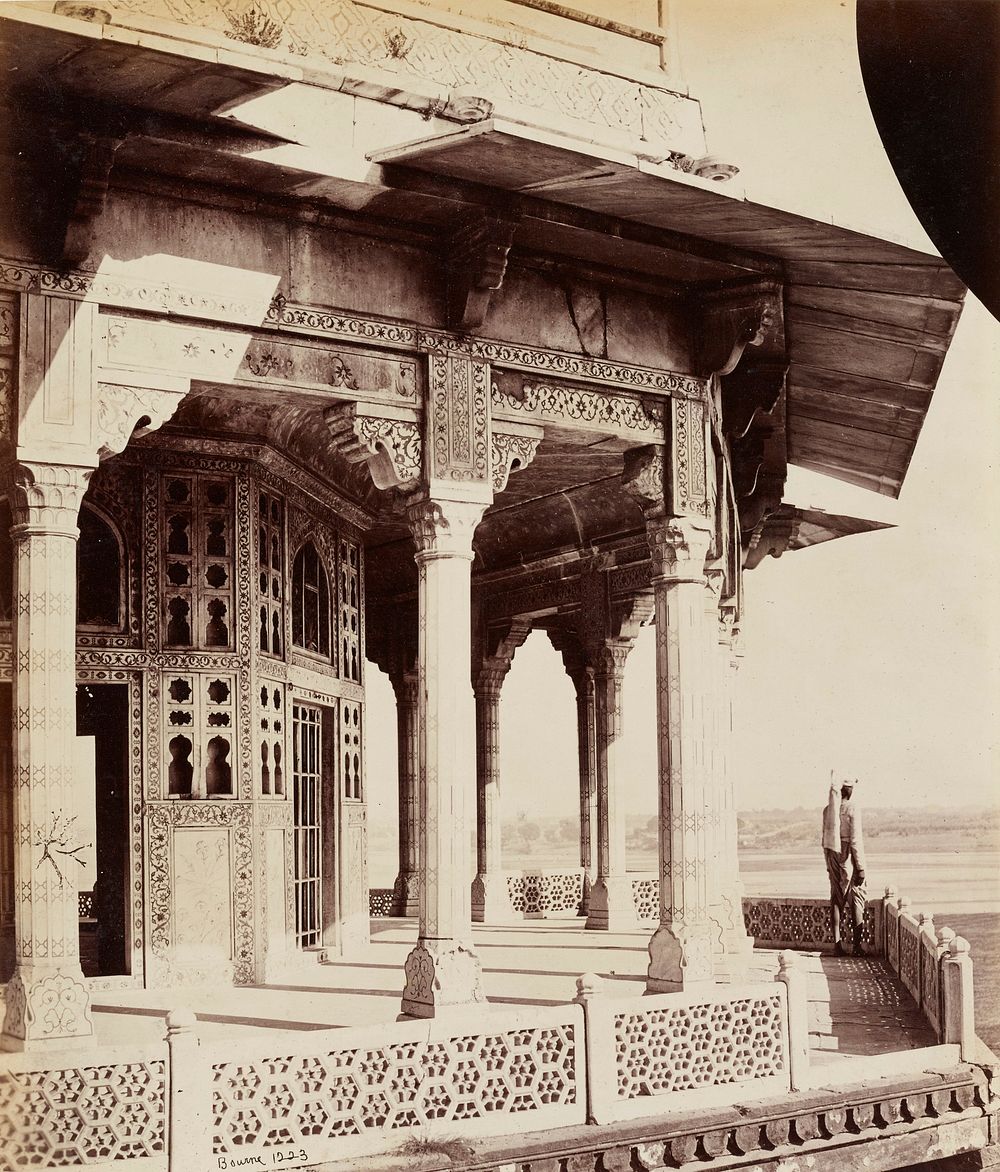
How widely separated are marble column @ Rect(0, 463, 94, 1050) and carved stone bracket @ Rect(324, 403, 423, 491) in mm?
1585

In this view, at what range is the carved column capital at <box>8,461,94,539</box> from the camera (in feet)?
21.0

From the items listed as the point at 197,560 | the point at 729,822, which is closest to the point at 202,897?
the point at 197,560

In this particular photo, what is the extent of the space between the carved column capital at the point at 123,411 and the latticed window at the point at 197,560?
2539 millimetres

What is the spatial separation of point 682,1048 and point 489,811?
856 centimetres

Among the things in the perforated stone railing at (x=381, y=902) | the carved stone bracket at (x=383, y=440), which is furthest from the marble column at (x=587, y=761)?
the carved stone bracket at (x=383, y=440)

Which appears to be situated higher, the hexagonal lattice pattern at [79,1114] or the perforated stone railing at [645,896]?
the hexagonal lattice pattern at [79,1114]

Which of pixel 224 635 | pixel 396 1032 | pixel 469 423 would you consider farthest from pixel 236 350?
pixel 396 1032

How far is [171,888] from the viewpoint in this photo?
28.9ft

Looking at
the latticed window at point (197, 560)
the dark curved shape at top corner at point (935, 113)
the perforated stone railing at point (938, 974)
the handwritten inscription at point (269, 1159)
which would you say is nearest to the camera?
the dark curved shape at top corner at point (935, 113)

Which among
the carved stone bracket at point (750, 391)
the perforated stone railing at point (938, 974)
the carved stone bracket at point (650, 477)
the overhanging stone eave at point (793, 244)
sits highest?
the overhanging stone eave at point (793, 244)

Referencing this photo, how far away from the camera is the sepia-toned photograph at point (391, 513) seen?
241 inches

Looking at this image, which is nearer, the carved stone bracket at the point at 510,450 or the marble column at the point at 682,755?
the carved stone bracket at the point at 510,450

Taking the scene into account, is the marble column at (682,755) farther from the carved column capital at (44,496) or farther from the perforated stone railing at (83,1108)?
the carved column capital at (44,496)

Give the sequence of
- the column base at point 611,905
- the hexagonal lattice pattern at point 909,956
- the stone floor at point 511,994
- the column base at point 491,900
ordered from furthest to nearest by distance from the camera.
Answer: the column base at point 491,900
the column base at point 611,905
the hexagonal lattice pattern at point 909,956
the stone floor at point 511,994
